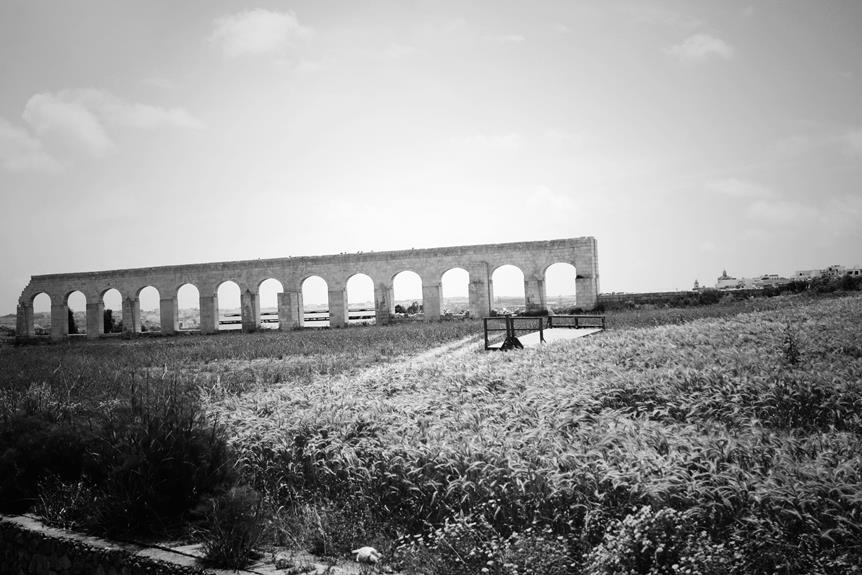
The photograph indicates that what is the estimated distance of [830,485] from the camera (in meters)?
3.34

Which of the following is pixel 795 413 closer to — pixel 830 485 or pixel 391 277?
pixel 830 485

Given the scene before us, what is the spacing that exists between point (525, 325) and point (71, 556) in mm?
22021

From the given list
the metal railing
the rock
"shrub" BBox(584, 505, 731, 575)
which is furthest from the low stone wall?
the metal railing

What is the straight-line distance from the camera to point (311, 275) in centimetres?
3609

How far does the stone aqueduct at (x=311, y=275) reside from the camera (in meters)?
32.0

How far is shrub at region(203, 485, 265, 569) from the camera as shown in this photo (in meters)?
3.50

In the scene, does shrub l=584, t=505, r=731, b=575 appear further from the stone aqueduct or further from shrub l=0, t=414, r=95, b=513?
the stone aqueduct

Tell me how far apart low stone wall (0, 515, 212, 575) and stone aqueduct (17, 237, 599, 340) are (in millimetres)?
29051

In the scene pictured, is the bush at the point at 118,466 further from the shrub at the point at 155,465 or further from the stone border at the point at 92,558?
the stone border at the point at 92,558

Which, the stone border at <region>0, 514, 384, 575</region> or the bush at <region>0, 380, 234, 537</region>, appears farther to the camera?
the bush at <region>0, 380, 234, 537</region>

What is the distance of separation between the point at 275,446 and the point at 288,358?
1171 cm

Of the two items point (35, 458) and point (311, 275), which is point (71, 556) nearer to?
point (35, 458)

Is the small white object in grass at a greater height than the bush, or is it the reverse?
the bush

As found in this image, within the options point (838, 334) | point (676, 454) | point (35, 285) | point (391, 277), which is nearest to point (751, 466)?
point (676, 454)
